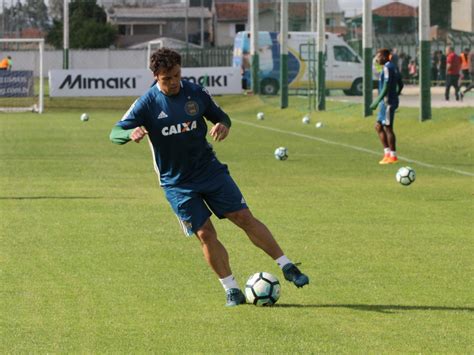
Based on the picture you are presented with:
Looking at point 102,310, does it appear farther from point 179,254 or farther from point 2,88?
point 2,88

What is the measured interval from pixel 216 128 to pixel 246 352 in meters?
2.50

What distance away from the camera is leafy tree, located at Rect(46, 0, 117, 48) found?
350 feet

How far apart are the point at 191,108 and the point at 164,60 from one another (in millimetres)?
523

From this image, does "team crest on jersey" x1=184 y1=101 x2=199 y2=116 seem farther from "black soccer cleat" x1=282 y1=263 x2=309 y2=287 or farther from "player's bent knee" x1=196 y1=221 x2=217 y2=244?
"black soccer cleat" x1=282 y1=263 x2=309 y2=287

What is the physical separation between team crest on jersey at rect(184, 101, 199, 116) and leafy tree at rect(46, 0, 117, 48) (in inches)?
3834

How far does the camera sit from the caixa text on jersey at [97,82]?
177ft

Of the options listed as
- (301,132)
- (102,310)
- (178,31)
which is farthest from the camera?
(178,31)

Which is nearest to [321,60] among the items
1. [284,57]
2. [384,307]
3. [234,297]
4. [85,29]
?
[284,57]

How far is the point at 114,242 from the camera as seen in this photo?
13617 mm

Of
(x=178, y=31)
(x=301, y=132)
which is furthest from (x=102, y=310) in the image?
(x=178, y=31)

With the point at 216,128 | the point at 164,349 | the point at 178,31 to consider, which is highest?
the point at 178,31

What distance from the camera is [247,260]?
482 inches

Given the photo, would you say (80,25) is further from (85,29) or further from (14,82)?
(14,82)

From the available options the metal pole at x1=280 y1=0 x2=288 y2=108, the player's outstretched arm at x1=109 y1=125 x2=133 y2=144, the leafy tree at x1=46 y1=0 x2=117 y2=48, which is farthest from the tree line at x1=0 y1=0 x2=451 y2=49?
the player's outstretched arm at x1=109 y1=125 x2=133 y2=144
